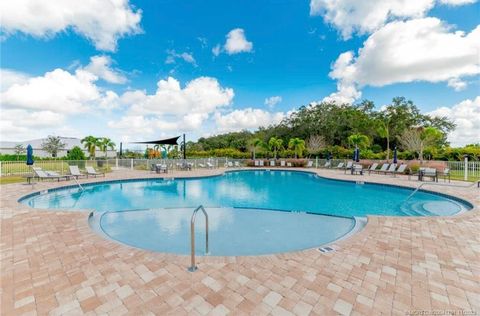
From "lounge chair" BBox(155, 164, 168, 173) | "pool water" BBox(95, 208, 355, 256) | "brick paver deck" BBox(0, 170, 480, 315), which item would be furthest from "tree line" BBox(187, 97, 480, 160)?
"brick paver deck" BBox(0, 170, 480, 315)

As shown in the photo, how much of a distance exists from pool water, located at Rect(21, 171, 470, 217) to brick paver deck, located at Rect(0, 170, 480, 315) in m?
3.79

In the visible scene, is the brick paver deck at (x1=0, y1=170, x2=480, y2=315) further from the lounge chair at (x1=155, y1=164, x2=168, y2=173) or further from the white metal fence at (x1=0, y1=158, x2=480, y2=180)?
the white metal fence at (x1=0, y1=158, x2=480, y2=180)

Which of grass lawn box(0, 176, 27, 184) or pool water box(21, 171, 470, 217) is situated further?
grass lawn box(0, 176, 27, 184)

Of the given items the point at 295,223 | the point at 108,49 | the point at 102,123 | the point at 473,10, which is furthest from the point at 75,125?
the point at 473,10

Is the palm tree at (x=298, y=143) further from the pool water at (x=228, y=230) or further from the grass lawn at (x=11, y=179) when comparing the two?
the grass lawn at (x=11, y=179)

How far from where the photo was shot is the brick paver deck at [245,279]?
2305mm

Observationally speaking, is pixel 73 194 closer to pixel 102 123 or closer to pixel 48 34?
pixel 48 34

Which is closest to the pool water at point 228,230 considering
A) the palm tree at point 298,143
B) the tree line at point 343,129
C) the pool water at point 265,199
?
the pool water at point 265,199

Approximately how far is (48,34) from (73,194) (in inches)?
356

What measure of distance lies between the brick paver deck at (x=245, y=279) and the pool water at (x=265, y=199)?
3.79 m

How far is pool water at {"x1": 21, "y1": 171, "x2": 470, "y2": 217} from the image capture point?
25.7 ft

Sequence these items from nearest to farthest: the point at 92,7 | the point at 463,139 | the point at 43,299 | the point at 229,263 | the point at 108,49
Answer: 1. the point at 43,299
2. the point at 229,263
3. the point at 92,7
4. the point at 108,49
5. the point at 463,139

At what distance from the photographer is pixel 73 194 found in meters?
9.88

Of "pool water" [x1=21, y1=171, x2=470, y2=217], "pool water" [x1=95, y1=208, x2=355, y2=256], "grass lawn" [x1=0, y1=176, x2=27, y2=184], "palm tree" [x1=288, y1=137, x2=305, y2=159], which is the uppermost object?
"palm tree" [x1=288, y1=137, x2=305, y2=159]
